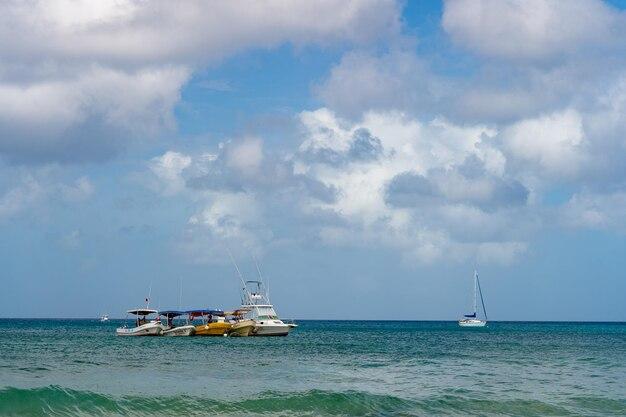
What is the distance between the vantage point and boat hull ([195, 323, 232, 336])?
100m

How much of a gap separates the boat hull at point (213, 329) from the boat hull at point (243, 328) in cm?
218

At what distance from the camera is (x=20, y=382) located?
39.7 m

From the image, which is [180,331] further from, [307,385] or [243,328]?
[307,385]

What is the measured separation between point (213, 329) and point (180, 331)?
4327 mm

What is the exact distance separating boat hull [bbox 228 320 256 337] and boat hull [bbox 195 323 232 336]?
7.15ft

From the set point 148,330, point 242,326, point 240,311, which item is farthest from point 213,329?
point 148,330

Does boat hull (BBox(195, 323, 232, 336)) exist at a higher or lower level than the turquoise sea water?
higher

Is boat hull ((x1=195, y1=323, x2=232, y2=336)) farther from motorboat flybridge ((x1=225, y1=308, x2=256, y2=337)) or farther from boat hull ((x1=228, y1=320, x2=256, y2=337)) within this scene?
boat hull ((x1=228, y1=320, x2=256, y2=337))

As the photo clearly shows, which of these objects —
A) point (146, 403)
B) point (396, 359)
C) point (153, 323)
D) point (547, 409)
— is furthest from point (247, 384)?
point (153, 323)

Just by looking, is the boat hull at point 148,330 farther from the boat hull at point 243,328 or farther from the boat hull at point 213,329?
the boat hull at point 243,328

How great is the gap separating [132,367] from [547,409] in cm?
2816

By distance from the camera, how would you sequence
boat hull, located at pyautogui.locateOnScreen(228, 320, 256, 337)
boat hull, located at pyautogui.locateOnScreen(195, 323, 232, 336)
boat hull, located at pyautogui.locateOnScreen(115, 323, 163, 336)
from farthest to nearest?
→ boat hull, located at pyautogui.locateOnScreen(115, 323, 163, 336)
boat hull, located at pyautogui.locateOnScreen(195, 323, 232, 336)
boat hull, located at pyautogui.locateOnScreen(228, 320, 256, 337)

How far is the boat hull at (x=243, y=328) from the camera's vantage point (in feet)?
316

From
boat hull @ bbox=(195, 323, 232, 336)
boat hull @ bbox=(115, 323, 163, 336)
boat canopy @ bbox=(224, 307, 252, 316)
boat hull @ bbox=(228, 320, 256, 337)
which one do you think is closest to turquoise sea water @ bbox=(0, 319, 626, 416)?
boat hull @ bbox=(228, 320, 256, 337)
